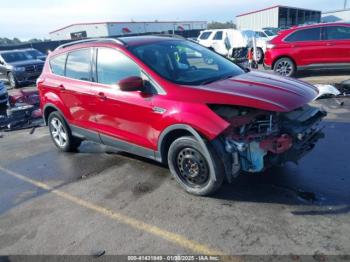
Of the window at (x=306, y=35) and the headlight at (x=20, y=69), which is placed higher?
the window at (x=306, y=35)

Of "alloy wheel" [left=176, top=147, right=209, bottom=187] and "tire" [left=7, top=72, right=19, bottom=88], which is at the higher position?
"alloy wheel" [left=176, top=147, right=209, bottom=187]

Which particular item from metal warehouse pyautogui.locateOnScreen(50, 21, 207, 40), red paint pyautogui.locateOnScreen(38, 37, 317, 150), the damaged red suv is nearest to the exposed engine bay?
the damaged red suv

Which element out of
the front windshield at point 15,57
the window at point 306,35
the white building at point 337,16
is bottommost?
the white building at point 337,16

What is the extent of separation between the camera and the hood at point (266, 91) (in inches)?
146

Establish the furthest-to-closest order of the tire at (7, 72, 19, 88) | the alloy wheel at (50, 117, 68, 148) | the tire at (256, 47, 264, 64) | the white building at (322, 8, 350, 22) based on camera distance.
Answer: the white building at (322, 8, 350, 22), the tire at (256, 47, 264, 64), the tire at (7, 72, 19, 88), the alloy wheel at (50, 117, 68, 148)

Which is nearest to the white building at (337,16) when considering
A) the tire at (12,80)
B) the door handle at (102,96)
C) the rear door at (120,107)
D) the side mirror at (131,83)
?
the tire at (12,80)

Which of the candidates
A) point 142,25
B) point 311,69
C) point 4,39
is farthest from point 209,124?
point 4,39

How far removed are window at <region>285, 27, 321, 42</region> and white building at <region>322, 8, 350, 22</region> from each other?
44427 mm

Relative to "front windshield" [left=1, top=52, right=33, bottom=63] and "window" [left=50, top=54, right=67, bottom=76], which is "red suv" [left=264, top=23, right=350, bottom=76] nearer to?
"window" [left=50, top=54, right=67, bottom=76]

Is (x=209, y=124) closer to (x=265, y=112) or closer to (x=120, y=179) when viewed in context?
(x=265, y=112)

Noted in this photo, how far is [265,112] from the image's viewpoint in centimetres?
384

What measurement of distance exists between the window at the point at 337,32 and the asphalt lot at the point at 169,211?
6.33 m

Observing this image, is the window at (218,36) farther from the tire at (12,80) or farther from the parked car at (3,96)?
the parked car at (3,96)

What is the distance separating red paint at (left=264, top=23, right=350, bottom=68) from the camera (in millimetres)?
10837
